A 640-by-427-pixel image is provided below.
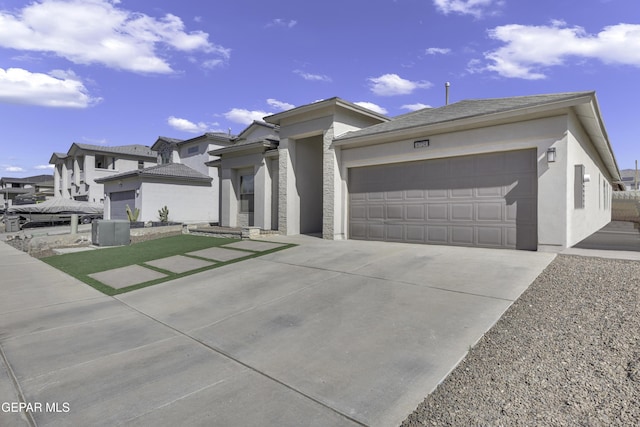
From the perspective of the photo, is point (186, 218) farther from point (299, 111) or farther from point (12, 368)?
point (12, 368)

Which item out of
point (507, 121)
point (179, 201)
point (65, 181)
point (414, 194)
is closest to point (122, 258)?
point (414, 194)

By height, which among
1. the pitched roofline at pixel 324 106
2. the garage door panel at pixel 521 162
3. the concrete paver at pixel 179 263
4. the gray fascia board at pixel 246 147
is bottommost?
the concrete paver at pixel 179 263

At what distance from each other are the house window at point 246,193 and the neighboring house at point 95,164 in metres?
25.9

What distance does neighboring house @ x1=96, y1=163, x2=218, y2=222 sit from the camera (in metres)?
22.7

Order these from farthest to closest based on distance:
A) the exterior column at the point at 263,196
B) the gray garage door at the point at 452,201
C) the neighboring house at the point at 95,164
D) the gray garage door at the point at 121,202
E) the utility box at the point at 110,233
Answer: the neighboring house at the point at 95,164 < the gray garage door at the point at 121,202 < the exterior column at the point at 263,196 < the utility box at the point at 110,233 < the gray garage door at the point at 452,201

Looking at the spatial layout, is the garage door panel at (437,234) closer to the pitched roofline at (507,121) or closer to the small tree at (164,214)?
the pitched roofline at (507,121)

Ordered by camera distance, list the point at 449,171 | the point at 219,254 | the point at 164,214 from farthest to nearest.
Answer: the point at 164,214 → the point at 219,254 → the point at 449,171

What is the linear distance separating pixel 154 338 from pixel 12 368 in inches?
59.1

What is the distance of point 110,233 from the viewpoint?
46.9ft

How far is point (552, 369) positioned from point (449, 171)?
7.34 metres

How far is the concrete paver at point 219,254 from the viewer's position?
9.76 m

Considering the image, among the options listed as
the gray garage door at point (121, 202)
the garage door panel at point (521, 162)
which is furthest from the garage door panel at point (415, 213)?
the gray garage door at point (121, 202)

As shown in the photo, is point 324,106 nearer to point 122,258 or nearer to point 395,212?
point 395,212

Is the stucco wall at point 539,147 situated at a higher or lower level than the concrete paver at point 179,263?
higher
